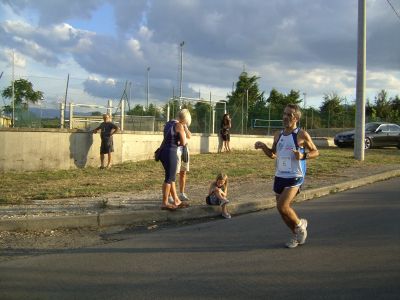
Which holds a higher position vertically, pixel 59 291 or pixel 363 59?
pixel 363 59

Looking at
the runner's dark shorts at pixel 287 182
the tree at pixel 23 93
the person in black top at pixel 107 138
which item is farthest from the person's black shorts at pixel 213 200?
the tree at pixel 23 93

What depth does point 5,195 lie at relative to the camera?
998cm

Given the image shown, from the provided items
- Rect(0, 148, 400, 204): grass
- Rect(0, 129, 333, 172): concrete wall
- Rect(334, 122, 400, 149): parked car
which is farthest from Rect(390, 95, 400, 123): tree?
Rect(0, 129, 333, 172): concrete wall

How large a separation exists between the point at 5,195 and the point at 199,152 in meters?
11.2

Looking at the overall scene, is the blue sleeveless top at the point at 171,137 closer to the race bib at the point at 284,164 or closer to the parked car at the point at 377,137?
the race bib at the point at 284,164

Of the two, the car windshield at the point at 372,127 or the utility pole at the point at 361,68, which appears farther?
the car windshield at the point at 372,127

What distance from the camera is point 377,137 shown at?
84.8ft

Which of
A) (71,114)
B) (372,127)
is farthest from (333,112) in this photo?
(71,114)

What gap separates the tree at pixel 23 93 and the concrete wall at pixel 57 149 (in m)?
2.27

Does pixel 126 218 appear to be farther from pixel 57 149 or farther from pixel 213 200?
pixel 57 149

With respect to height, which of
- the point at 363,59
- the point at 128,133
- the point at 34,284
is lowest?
the point at 34,284

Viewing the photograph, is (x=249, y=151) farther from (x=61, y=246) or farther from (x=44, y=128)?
(x=61, y=246)

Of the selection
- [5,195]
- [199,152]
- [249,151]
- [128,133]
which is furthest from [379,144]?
[5,195]

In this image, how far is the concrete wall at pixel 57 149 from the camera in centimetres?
1408
